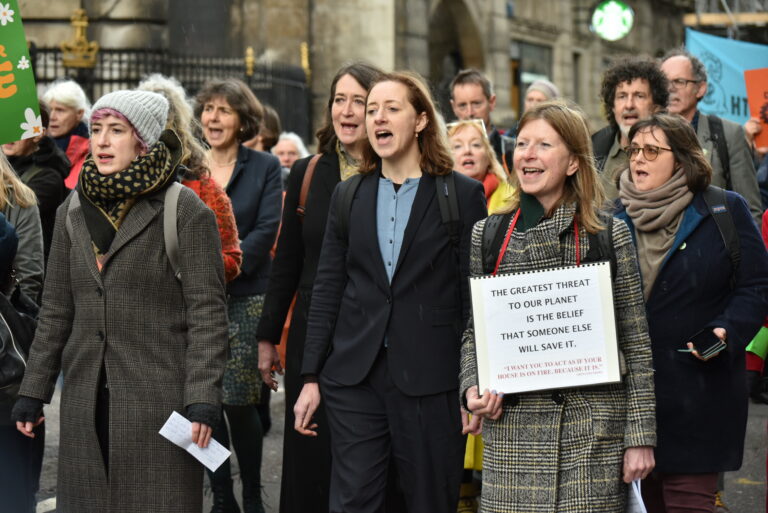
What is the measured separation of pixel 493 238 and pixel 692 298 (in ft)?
4.12

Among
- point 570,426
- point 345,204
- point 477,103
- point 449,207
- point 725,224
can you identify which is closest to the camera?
point 570,426

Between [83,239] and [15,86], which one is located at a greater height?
[15,86]

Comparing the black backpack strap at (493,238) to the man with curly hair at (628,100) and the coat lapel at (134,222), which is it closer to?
the coat lapel at (134,222)

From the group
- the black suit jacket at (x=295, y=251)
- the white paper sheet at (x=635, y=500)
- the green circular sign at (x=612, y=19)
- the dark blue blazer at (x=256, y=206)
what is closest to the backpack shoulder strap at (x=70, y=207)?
the black suit jacket at (x=295, y=251)

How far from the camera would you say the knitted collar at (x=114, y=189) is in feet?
16.8

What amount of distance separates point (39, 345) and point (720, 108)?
9242 millimetres

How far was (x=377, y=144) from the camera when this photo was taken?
553cm

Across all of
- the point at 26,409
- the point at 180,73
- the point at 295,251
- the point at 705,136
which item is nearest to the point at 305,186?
the point at 295,251

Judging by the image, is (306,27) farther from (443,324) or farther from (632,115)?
(443,324)

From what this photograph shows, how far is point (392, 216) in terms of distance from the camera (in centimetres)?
550

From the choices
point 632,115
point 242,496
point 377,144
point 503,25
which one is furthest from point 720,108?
point 503,25

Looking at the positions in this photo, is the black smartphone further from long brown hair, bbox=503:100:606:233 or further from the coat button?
the coat button

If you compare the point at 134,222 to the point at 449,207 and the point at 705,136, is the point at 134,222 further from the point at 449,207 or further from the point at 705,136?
the point at 705,136

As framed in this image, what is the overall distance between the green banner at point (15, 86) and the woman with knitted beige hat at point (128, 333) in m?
1.32
